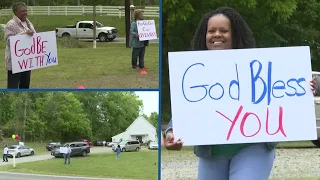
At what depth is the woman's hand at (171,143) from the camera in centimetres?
312

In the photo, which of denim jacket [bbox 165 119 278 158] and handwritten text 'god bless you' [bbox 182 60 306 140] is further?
handwritten text 'god bless you' [bbox 182 60 306 140]

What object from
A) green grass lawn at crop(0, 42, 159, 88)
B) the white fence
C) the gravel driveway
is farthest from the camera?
the gravel driveway

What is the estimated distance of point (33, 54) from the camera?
5.60 m

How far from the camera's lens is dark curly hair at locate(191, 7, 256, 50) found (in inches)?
124

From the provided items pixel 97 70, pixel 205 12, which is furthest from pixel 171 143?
pixel 205 12

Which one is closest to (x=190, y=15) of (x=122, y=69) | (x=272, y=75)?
(x=122, y=69)

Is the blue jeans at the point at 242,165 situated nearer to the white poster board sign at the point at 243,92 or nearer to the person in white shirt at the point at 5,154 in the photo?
the white poster board sign at the point at 243,92

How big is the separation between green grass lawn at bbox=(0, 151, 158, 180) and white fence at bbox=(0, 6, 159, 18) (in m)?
1.57

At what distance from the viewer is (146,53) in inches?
261

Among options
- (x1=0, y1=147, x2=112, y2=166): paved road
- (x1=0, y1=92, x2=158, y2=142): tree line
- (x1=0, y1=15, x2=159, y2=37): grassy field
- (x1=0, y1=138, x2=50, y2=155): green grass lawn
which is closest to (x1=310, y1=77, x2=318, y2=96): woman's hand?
(x1=0, y1=92, x2=158, y2=142): tree line

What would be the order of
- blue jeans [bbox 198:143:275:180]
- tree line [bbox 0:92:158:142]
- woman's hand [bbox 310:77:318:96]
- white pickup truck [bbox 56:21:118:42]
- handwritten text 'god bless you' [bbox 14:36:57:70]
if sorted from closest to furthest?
blue jeans [bbox 198:143:275:180] < woman's hand [bbox 310:77:318:96] < tree line [bbox 0:92:158:142] < handwritten text 'god bless you' [bbox 14:36:57:70] < white pickup truck [bbox 56:21:118:42]

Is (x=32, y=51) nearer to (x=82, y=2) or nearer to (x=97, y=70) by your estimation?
(x=97, y=70)

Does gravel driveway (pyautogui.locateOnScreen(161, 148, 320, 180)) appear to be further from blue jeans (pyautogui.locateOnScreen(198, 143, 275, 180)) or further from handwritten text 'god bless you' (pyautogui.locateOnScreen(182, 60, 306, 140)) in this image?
blue jeans (pyautogui.locateOnScreen(198, 143, 275, 180))

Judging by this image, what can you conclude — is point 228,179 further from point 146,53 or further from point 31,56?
point 146,53
